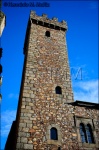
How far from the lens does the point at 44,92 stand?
412 inches

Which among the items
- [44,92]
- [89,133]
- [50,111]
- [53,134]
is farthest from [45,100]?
[89,133]

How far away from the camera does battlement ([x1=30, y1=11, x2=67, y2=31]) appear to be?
15840mm

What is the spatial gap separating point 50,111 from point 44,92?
1.31 meters

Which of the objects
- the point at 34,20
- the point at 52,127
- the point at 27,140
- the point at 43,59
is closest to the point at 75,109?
the point at 52,127

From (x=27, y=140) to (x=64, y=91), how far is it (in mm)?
4035

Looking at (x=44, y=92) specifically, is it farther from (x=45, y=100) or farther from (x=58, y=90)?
(x=58, y=90)

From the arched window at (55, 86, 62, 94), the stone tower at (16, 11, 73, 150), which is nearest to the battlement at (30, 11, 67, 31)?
the stone tower at (16, 11, 73, 150)

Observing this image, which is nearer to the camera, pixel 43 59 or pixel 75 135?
pixel 75 135

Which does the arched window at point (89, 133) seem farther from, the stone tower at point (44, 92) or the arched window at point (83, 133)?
the stone tower at point (44, 92)

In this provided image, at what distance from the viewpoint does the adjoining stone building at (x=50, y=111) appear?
857 cm

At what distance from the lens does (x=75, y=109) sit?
10.2 metres

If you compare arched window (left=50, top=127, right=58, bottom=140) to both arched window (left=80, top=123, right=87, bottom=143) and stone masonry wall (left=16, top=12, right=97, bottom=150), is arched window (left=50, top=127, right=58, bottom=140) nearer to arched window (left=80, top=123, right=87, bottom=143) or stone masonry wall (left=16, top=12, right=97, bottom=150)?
stone masonry wall (left=16, top=12, right=97, bottom=150)

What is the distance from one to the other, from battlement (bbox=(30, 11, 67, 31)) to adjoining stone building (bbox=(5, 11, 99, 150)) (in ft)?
9.30

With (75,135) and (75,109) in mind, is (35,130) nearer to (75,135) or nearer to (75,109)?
(75,135)
